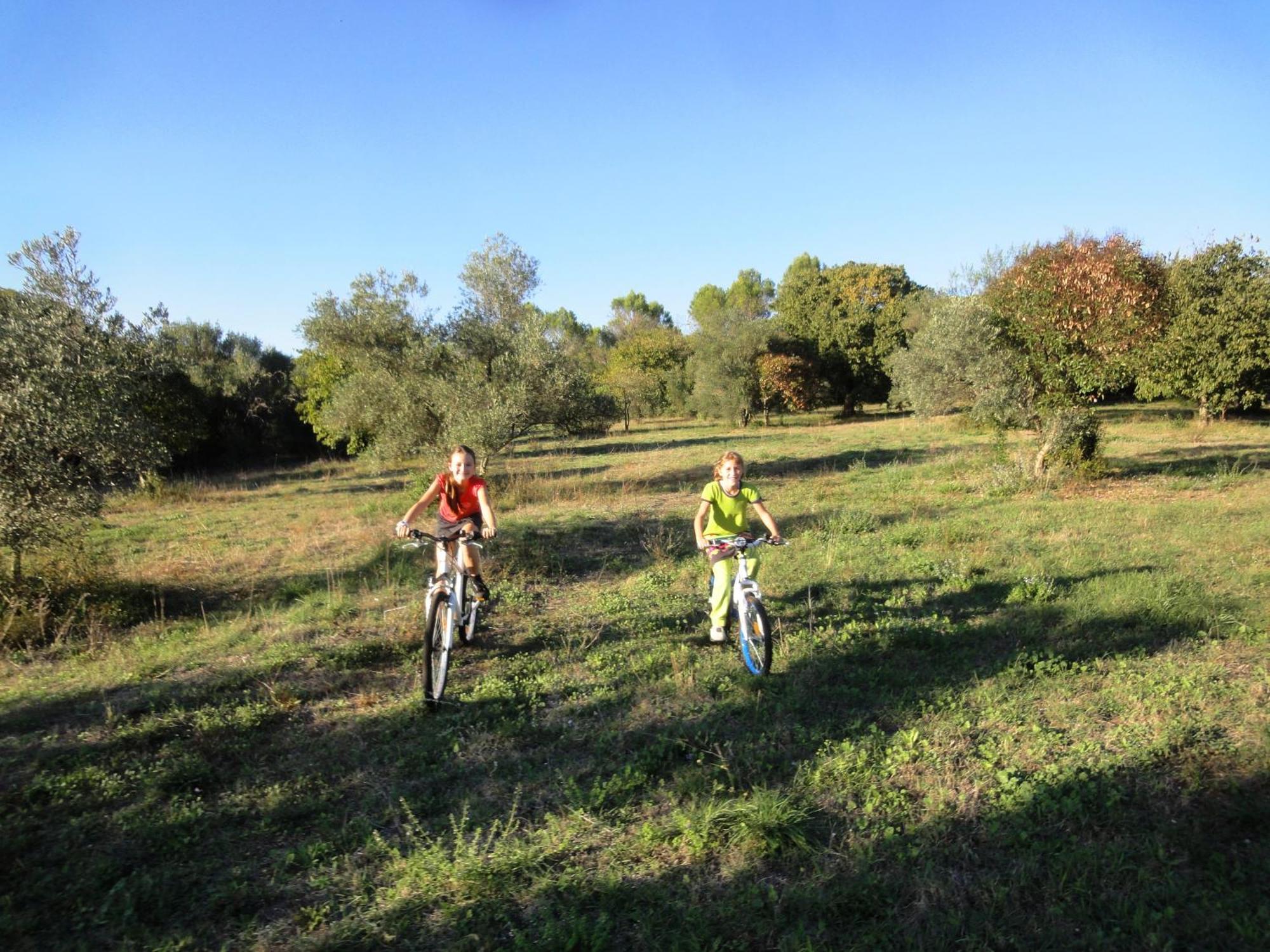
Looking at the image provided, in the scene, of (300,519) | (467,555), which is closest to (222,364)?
(300,519)

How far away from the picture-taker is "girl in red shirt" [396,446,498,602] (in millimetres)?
5586

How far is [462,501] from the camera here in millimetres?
5973

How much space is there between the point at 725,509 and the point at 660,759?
2.26 metres

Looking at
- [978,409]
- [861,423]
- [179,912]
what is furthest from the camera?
[861,423]

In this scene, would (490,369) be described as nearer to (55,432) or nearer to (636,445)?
(55,432)

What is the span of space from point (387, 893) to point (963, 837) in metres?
2.88

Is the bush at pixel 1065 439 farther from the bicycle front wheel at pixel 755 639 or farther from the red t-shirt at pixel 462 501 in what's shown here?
the red t-shirt at pixel 462 501

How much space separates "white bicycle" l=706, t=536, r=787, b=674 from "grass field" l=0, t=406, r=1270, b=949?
0.17 meters

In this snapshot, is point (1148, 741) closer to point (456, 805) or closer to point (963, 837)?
point (963, 837)

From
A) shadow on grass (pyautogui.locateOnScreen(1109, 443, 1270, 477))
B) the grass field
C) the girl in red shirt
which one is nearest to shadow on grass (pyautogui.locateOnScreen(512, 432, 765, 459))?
shadow on grass (pyautogui.locateOnScreen(1109, 443, 1270, 477))

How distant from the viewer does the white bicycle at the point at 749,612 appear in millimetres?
5188

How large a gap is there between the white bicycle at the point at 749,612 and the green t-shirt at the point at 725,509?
225mm

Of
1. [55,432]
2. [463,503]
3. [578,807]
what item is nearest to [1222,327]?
[463,503]

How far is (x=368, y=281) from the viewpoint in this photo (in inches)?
652
